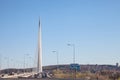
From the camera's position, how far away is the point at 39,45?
171500 mm

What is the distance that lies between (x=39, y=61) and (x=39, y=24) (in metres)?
17.7

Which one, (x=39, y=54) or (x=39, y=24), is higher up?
(x=39, y=24)

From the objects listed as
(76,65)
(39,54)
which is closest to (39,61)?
(39,54)

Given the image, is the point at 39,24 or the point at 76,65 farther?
the point at 39,24

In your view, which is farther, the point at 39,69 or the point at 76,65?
the point at 39,69

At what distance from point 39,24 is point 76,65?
75.9 metres

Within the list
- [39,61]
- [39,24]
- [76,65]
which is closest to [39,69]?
[39,61]

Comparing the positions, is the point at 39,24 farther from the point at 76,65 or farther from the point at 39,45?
the point at 76,65

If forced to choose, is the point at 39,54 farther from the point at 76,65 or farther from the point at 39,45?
the point at 76,65

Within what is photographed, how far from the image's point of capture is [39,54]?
170 meters

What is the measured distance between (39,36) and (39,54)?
9104 millimetres

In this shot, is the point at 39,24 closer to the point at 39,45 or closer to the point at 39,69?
the point at 39,45

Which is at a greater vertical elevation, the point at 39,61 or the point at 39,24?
the point at 39,24

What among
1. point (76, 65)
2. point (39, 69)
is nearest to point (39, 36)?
point (39, 69)
